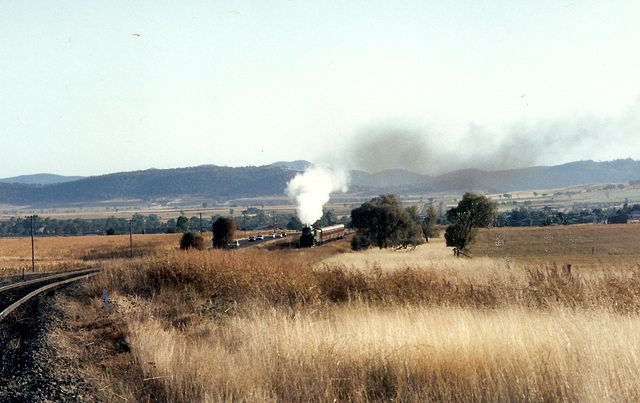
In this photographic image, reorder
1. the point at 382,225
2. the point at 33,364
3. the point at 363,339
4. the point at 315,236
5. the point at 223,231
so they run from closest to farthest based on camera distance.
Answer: the point at 33,364
the point at 363,339
the point at 315,236
the point at 382,225
the point at 223,231

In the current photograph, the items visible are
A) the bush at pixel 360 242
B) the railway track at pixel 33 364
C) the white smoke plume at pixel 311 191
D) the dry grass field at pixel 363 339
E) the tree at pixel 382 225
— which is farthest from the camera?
the white smoke plume at pixel 311 191

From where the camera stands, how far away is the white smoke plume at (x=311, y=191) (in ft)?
279

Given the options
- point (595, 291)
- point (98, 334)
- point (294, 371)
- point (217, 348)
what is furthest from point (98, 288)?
point (595, 291)

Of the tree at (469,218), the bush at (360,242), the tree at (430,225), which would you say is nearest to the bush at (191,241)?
the bush at (360,242)

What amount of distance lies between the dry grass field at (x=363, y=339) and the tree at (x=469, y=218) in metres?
46.3

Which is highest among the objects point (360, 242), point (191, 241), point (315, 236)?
point (315, 236)

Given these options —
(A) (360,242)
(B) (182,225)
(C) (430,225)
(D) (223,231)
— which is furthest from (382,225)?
(B) (182,225)

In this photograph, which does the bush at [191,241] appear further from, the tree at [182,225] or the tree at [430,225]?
the tree at [182,225]

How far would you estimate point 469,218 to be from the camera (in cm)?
6266

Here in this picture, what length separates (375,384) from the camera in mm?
8281

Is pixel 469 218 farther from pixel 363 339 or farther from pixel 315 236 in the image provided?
pixel 363 339

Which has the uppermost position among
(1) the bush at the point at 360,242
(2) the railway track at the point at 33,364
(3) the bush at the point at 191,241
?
(2) the railway track at the point at 33,364

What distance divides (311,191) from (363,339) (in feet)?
255

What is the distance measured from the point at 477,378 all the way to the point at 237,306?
752cm
